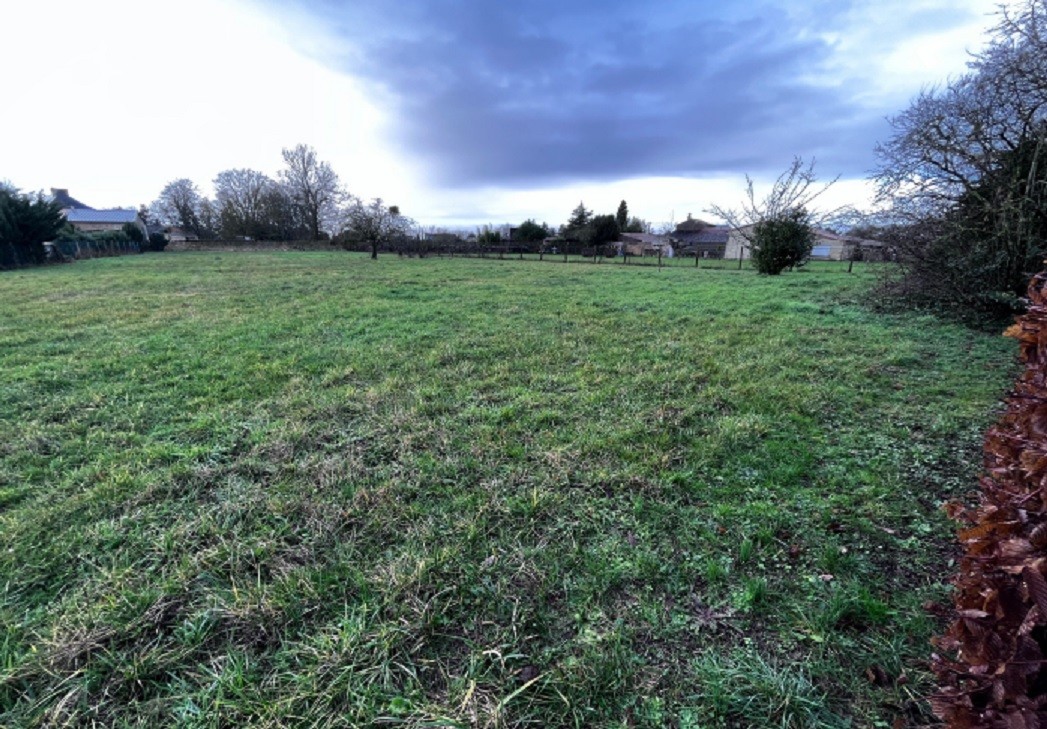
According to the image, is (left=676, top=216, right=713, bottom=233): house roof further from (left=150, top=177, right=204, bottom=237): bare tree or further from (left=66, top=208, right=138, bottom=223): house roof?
(left=66, top=208, right=138, bottom=223): house roof

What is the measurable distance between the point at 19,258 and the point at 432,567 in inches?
1151

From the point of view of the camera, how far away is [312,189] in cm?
4338

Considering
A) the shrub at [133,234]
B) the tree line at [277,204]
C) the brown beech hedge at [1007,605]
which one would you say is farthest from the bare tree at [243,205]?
the brown beech hedge at [1007,605]

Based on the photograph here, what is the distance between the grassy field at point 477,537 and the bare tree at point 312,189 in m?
44.2

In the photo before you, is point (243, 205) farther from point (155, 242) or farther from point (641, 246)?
point (641, 246)

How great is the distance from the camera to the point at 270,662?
5.51 ft

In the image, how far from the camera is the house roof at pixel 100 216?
4806cm

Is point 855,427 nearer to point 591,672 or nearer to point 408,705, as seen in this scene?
point 591,672

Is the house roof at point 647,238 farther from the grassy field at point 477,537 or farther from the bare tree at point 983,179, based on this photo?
the grassy field at point 477,537

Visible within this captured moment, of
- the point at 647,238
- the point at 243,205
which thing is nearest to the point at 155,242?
the point at 243,205

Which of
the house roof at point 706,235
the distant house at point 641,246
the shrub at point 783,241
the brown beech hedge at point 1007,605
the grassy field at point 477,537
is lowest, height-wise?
the grassy field at point 477,537

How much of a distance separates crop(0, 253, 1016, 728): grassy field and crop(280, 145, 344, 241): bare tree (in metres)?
44.2

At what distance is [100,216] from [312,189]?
26.5 meters

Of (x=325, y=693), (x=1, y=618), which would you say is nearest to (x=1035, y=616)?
(x=325, y=693)
